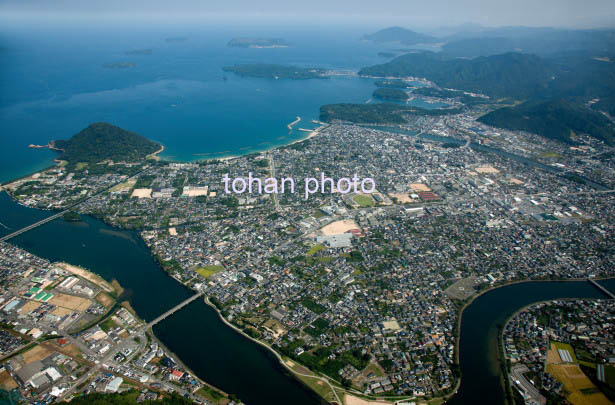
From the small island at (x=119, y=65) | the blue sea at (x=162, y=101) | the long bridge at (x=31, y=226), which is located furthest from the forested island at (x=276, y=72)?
the long bridge at (x=31, y=226)

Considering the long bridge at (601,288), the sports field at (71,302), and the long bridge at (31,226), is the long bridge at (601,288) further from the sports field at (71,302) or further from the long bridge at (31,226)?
the long bridge at (31,226)

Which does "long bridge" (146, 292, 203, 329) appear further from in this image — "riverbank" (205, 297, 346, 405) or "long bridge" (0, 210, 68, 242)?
"long bridge" (0, 210, 68, 242)

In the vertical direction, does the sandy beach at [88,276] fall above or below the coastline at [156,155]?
below

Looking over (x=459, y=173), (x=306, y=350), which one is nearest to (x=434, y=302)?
(x=306, y=350)

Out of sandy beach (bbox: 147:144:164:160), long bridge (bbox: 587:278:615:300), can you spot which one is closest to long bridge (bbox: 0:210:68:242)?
sandy beach (bbox: 147:144:164:160)

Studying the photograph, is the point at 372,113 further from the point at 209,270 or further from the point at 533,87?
the point at 533,87

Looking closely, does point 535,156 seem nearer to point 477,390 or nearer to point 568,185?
point 568,185

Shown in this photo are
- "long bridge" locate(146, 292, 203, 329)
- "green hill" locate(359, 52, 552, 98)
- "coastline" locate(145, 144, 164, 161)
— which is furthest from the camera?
"green hill" locate(359, 52, 552, 98)
